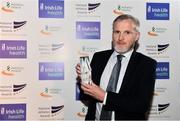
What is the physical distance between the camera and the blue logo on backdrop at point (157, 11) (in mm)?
2857

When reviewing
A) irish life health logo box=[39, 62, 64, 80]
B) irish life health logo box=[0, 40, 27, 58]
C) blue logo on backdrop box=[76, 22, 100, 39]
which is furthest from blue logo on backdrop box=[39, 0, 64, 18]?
irish life health logo box=[39, 62, 64, 80]

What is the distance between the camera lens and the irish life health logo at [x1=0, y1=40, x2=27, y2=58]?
8.68ft

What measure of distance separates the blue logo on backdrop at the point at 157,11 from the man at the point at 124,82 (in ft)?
2.04

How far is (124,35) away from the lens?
2.25 metres

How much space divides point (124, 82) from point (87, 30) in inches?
29.8

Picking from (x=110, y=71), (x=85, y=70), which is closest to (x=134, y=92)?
(x=110, y=71)

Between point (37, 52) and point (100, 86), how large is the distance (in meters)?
0.69

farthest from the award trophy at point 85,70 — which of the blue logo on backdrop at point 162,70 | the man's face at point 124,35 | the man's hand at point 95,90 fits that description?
the blue logo on backdrop at point 162,70

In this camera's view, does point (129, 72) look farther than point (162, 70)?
No

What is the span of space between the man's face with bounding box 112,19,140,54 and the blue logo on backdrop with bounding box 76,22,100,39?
525 mm

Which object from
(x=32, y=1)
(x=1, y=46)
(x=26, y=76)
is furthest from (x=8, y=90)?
(x=32, y=1)

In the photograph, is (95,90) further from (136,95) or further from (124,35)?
(124,35)

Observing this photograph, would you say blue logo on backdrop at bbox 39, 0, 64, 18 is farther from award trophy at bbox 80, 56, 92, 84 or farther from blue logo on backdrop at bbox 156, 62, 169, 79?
blue logo on backdrop at bbox 156, 62, 169, 79

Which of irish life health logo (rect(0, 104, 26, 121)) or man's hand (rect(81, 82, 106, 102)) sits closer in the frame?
man's hand (rect(81, 82, 106, 102))
